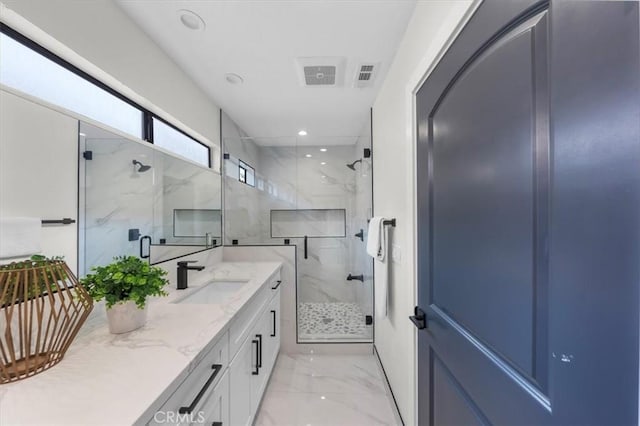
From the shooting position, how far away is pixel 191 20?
56.4 inches

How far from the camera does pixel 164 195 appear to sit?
1777mm

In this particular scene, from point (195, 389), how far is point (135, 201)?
3.78 ft

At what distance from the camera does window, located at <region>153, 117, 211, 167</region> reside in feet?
5.88

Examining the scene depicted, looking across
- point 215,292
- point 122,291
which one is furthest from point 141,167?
point 215,292

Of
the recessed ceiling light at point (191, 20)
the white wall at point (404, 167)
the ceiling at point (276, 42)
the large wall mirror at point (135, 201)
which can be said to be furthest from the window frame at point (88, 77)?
the white wall at point (404, 167)

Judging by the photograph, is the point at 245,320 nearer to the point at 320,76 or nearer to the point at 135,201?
the point at 135,201

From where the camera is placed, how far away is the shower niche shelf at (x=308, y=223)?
313cm

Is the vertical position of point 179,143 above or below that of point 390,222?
above

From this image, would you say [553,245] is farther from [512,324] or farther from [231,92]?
[231,92]

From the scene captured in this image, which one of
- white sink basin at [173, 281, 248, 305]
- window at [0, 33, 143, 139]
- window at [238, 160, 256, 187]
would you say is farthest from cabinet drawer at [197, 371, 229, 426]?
window at [238, 160, 256, 187]

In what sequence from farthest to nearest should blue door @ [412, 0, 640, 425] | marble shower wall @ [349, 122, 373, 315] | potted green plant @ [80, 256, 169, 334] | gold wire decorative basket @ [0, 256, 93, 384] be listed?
marble shower wall @ [349, 122, 373, 315] → potted green plant @ [80, 256, 169, 334] → gold wire decorative basket @ [0, 256, 93, 384] → blue door @ [412, 0, 640, 425]

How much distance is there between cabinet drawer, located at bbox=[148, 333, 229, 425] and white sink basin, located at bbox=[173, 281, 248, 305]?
2.28ft

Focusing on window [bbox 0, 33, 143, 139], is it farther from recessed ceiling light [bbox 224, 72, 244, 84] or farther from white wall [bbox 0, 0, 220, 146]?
recessed ceiling light [bbox 224, 72, 244, 84]

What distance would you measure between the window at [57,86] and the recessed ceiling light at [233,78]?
2.49 feet
